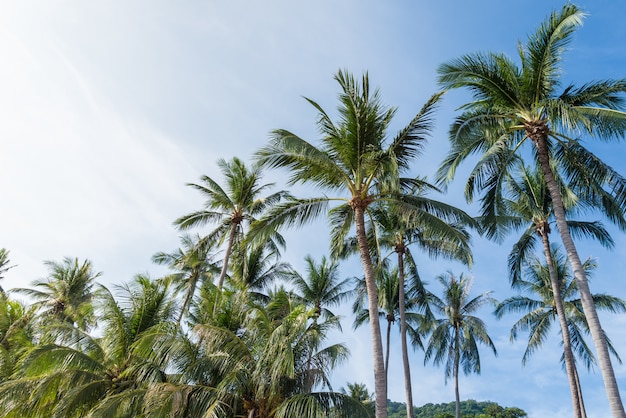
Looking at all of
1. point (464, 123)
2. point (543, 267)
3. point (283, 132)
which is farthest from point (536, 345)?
point (283, 132)

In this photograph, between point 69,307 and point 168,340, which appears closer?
point 168,340

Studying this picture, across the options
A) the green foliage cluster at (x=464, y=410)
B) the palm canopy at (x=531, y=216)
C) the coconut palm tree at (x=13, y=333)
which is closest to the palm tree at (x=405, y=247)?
the palm canopy at (x=531, y=216)

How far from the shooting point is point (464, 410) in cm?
7719

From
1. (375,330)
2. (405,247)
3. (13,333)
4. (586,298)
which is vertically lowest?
(375,330)

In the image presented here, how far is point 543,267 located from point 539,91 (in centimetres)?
1601

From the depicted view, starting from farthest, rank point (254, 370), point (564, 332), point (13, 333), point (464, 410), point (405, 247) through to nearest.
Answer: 1. point (464, 410)
2. point (405, 247)
3. point (564, 332)
4. point (13, 333)
5. point (254, 370)

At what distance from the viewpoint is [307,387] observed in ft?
40.7

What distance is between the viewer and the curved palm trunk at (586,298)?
31.5 ft

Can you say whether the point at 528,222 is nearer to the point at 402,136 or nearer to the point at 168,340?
the point at 402,136

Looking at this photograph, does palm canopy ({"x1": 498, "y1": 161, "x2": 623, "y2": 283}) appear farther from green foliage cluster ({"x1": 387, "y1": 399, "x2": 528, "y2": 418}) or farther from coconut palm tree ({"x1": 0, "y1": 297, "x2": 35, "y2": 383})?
green foliage cluster ({"x1": 387, "y1": 399, "x2": 528, "y2": 418})

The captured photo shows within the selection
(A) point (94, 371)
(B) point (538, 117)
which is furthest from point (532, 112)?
(A) point (94, 371)

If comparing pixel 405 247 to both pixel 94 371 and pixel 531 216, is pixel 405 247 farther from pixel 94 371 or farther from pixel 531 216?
pixel 94 371

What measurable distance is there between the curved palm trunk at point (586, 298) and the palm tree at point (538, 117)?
0.03 metres

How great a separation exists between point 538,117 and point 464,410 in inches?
3022
